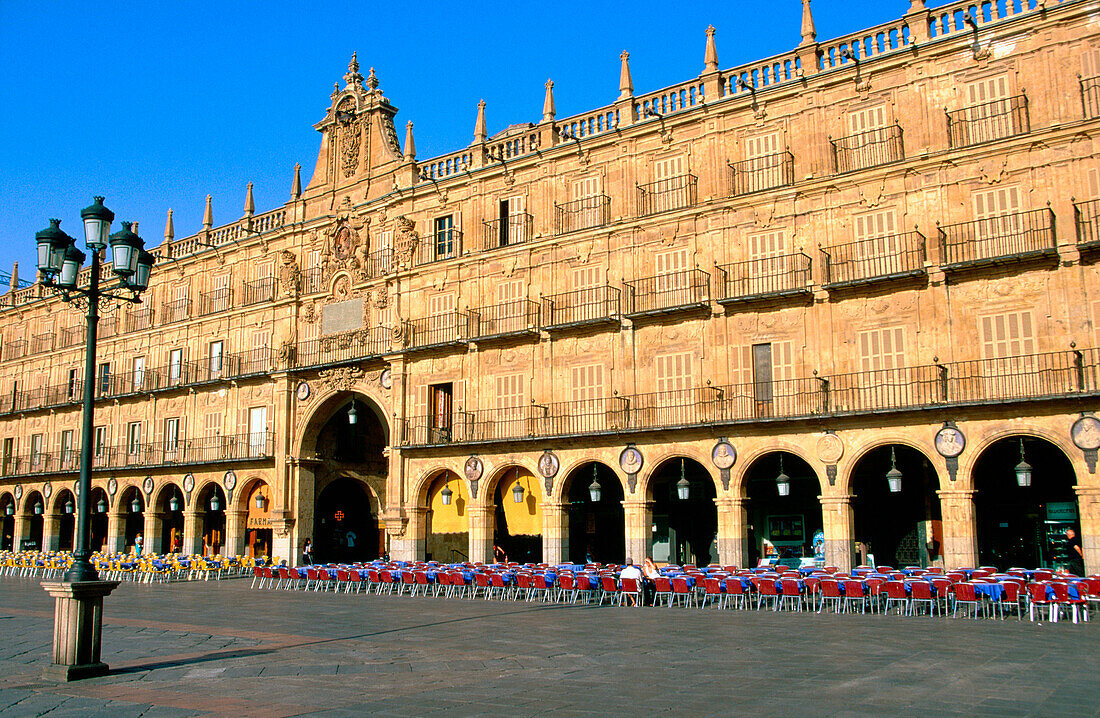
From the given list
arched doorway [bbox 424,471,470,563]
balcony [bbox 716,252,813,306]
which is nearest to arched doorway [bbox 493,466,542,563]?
arched doorway [bbox 424,471,470,563]

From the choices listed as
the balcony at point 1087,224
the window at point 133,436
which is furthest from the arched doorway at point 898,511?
the window at point 133,436

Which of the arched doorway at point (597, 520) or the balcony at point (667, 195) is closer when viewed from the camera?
the balcony at point (667, 195)

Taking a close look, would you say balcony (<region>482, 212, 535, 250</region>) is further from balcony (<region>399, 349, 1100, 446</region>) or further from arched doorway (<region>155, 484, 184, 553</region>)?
arched doorway (<region>155, 484, 184, 553</region>)

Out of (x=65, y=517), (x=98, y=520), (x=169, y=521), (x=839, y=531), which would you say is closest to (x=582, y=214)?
(x=839, y=531)

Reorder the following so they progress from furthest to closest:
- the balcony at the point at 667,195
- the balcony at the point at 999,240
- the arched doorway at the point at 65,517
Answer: the arched doorway at the point at 65,517
the balcony at the point at 667,195
the balcony at the point at 999,240

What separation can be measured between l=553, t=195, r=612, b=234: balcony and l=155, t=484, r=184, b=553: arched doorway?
2343 centimetres

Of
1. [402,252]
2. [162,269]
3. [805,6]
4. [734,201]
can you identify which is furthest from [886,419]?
[162,269]

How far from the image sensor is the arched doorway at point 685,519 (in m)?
32.4

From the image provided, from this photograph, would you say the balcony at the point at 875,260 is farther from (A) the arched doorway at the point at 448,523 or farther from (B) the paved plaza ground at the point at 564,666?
(A) the arched doorway at the point at 448,523

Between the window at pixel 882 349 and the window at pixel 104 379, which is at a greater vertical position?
the window at pixel 104 379

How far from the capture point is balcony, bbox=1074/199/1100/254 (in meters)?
24.0

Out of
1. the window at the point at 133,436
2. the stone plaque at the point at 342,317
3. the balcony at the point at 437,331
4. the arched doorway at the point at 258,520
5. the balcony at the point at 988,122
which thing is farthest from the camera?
the window at the point at 133,436

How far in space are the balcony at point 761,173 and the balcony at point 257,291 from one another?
73.5 feet

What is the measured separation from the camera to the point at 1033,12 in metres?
25.8
